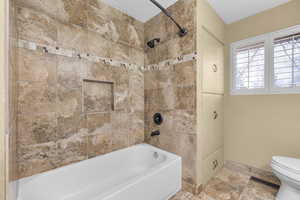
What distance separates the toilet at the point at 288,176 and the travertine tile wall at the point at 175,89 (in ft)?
2.80

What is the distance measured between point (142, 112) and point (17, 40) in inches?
64.2

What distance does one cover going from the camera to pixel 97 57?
1.59 meters

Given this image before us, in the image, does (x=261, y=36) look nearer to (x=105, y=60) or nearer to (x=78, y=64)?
(x=105, y=60)

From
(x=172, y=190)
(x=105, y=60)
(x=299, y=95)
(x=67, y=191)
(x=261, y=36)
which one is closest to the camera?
(x=67, y=191)

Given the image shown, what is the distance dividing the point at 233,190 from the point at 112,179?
1533mm

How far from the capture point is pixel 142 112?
6.93 feet

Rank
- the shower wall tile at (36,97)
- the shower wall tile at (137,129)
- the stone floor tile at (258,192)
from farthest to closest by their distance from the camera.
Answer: the shower wall tile at (137,129) < the stone floor tile at (258,192) < the shower wall tile at (36,97)

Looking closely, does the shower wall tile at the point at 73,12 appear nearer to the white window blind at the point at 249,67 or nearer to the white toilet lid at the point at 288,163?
the white window blind at the point at 249,67

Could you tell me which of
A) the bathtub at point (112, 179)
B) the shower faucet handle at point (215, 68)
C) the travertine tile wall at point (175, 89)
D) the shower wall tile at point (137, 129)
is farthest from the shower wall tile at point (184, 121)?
the shower faucet handle at point (215, 68)

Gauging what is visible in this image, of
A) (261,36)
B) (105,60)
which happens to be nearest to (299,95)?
(261,36)

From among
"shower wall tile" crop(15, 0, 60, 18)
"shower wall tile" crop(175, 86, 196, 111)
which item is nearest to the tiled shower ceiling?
"shower wall tile" crop(15, 0, 60, 18)

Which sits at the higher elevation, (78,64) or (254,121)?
(78,64)

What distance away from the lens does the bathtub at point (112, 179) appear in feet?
3.36

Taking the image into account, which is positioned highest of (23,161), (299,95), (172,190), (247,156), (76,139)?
(299,95)
